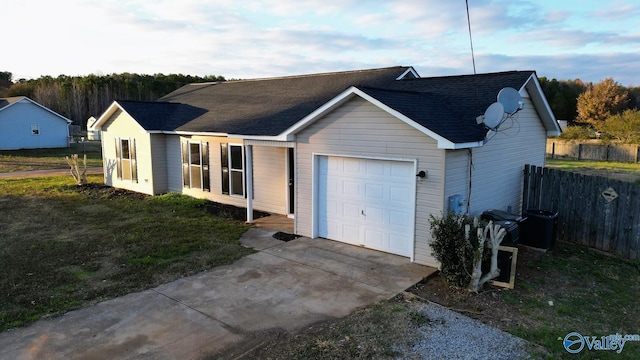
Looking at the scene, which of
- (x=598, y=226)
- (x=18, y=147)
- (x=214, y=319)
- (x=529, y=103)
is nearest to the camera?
(x=214, y=319)

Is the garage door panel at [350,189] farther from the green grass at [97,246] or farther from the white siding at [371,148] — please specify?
the green grass at [97,246]

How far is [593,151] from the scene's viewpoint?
34.1 m

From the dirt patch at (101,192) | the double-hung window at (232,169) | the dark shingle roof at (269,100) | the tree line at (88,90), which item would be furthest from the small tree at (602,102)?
the dirt patch at (101,192)

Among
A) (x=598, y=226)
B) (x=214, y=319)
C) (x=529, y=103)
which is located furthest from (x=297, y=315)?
(x=529, y=103)

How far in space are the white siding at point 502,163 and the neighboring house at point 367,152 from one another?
0.09 ft

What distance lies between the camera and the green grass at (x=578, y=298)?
575cm

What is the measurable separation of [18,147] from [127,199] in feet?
102

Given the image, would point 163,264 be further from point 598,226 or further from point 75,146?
point 75,146

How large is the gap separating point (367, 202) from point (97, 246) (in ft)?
20.4

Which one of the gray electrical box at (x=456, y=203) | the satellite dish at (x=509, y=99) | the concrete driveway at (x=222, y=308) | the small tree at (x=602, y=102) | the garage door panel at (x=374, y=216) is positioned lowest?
the concrete driveway at (x=222, y=308)

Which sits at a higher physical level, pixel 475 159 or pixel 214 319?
pixel 475 159

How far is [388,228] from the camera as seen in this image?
29.8ft
